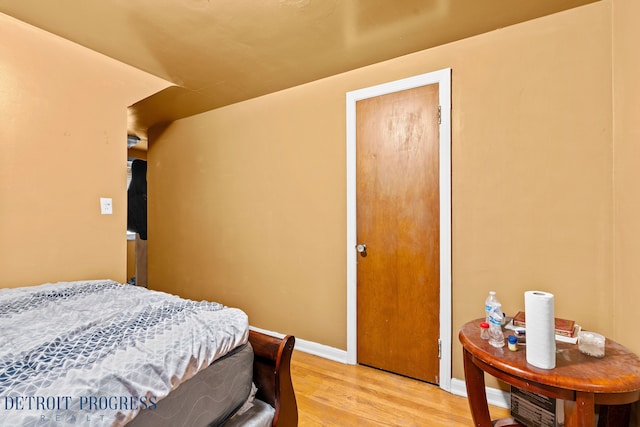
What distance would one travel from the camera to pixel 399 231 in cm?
218

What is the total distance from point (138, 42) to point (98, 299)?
1657 millimetres

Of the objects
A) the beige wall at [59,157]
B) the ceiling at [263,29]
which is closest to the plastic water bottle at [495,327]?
the ceiling at [263,29]

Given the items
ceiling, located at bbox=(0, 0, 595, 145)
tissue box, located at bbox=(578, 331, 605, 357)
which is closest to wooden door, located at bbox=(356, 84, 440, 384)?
ceiling, located at bbox=(0, 0, 595, 145)

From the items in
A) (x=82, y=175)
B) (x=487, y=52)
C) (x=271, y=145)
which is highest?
(x=487, y=52)

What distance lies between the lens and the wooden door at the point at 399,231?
2.07m

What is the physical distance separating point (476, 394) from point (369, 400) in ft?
2.36

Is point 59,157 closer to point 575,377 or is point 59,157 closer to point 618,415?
point 575,377

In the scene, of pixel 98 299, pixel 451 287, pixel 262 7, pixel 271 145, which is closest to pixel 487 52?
pixel 262 7

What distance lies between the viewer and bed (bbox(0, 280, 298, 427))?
0.78 metres

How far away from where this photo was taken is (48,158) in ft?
6.95

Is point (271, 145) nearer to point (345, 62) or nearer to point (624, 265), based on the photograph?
point (345, 62)

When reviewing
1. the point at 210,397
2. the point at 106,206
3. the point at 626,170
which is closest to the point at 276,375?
the point at 210,397

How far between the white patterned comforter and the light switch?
0.94m

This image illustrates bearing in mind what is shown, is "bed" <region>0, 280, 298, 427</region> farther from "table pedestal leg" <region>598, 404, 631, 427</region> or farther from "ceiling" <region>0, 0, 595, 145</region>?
"ceiling" <region>0, 0, 595, 145</region>
